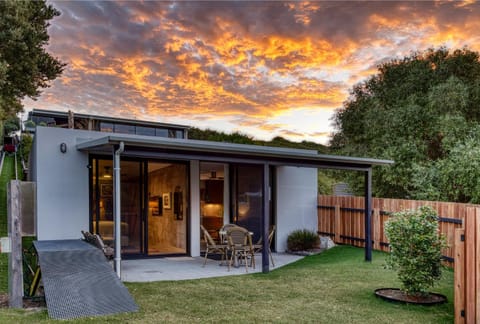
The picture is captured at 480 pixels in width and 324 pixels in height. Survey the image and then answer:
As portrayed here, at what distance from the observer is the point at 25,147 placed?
24.6 m

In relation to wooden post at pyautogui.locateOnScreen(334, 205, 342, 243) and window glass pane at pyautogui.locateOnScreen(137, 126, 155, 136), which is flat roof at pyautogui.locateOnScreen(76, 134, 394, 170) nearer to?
wooden post at pyautogui.locateOnScreen(334, 205, 342, 243)

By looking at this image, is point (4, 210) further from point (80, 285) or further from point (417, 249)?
point (417, 249)

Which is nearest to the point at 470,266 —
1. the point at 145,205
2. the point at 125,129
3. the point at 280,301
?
the point at 280,301

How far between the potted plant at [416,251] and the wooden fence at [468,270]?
2.49ft

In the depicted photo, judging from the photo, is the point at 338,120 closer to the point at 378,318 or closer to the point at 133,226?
the point at 133,226

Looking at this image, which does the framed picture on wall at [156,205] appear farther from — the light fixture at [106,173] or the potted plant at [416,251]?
the potted plant at [416,251]

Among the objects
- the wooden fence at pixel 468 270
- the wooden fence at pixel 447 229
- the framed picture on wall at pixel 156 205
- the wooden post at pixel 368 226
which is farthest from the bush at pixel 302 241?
the wooden fence at pixel 468 270

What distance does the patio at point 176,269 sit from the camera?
723 centimetres

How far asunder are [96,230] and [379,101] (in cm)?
1354

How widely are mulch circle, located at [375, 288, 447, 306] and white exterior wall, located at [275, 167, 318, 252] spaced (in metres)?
5.32

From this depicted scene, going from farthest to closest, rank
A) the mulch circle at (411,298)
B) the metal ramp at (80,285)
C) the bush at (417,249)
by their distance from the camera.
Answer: the mulch circle at (411,298) < the bush at (417,249) < the metal ramp at (80,285)

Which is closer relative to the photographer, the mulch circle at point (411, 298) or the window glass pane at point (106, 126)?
the mulch circle at point (411, 298)

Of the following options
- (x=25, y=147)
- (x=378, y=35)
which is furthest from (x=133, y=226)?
(x=25, y=147)

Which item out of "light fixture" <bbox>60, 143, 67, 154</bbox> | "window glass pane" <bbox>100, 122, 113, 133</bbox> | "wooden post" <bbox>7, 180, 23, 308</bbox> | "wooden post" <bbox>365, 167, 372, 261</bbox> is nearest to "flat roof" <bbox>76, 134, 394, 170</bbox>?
"light fixture" <bbox>60, 143, 67, 154</bbox>
